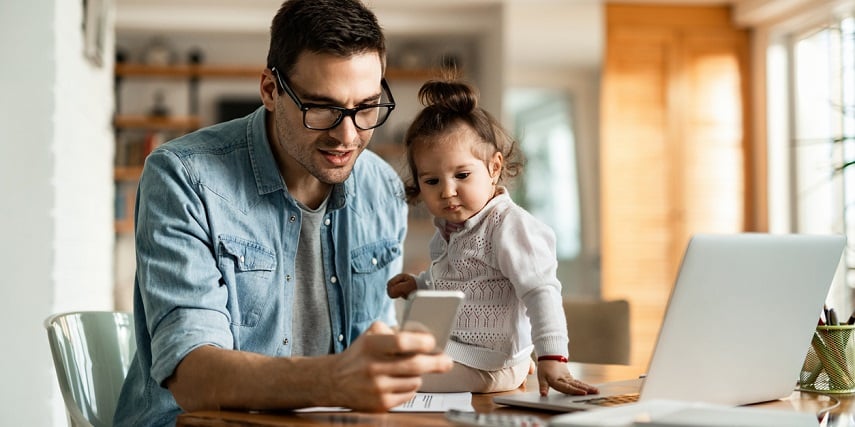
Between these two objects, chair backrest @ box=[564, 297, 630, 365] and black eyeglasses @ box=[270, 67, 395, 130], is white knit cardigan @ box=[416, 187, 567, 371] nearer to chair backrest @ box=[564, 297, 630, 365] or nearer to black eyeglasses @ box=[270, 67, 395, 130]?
black eyeglasses @ box=[270, 67, 395, 130]

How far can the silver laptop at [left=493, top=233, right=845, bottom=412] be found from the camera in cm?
117

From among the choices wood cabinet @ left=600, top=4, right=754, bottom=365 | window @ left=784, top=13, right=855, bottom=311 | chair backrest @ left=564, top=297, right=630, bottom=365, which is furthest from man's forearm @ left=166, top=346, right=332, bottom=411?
wood cabinet @ left=600, top=4, right=754, bottom=365

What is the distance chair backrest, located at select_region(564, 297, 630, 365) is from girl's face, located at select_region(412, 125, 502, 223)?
970 millimetres

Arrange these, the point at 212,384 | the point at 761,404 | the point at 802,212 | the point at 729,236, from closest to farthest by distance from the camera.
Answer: the point at 729,236, the point at 212,384, the point at 761,404, the point at 802,212

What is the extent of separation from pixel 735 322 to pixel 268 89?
0.98 meters

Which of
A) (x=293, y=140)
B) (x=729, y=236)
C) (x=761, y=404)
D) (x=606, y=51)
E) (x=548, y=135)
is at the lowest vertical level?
(x=761, y=404)

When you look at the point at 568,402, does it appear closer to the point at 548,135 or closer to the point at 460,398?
the point at 460,398

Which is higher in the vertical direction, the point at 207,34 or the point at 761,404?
the point at 207,34

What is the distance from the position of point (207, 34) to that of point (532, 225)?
5.85m

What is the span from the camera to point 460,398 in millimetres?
1407

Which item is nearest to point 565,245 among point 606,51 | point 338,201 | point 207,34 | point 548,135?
point 548,135

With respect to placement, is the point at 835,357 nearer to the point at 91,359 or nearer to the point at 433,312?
the point at 433,312

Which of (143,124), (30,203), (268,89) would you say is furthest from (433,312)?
(143,124)

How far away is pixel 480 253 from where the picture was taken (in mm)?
1534
